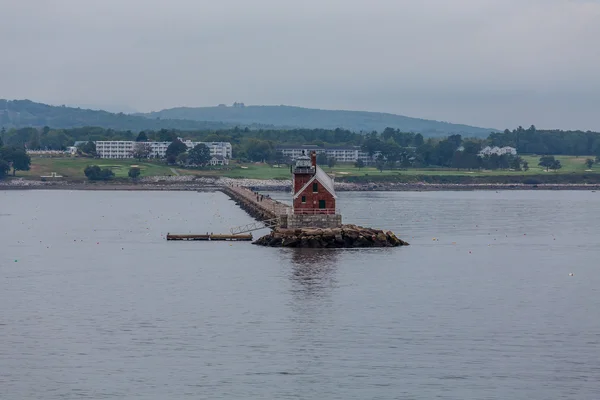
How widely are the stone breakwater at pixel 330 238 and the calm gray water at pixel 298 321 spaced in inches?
74.3

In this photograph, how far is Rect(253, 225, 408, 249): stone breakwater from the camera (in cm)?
7681

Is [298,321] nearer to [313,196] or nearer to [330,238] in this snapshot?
[330,238]

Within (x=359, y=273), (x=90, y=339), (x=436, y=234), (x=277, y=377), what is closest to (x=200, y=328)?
(x=90, y=339)

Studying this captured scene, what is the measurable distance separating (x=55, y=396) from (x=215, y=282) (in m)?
25.3

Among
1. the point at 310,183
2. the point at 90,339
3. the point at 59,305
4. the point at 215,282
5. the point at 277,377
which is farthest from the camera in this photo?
the point at 310,183

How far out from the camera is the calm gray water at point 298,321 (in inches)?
1469

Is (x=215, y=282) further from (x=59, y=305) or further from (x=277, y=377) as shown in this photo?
(x=277, y=377)

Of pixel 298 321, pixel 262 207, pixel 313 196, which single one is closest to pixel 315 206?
pixel 313 196

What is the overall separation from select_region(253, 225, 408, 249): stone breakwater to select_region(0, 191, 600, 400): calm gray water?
1887 mm

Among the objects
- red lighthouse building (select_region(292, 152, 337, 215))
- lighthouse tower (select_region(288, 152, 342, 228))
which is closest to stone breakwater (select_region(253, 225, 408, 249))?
lighthouse tower (select_region(288, 152, 342, 228))

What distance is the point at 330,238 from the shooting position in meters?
76.9

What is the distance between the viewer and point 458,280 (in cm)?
6238

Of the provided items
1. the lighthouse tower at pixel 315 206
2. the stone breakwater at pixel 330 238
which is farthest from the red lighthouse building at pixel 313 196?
the stone breakwater at pixel 330 238

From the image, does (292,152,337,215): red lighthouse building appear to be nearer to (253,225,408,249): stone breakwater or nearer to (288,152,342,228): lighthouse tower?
(288,152,342,228): lighthouse tower
